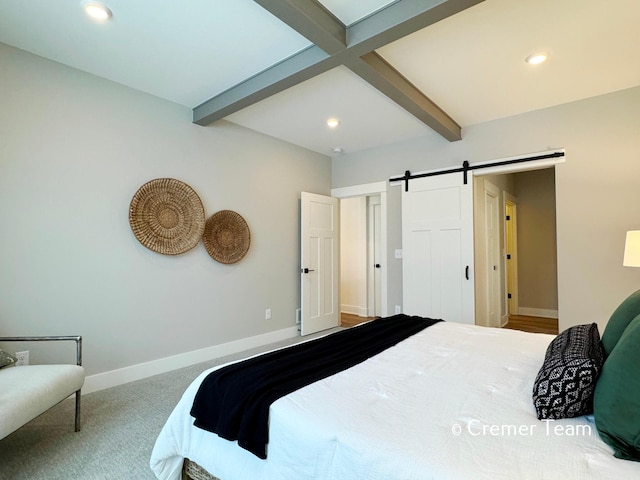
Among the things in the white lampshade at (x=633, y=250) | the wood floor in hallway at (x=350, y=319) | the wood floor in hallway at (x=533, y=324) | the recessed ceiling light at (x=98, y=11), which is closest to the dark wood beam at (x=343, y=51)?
the recessed ceiling light at (x=98, y=11)

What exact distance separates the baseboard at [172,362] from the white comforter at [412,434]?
5.41ft

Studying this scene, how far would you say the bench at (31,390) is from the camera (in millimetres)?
1611

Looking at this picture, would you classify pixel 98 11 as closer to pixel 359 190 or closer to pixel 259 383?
pixel 259 383

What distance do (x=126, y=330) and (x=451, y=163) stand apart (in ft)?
12.9

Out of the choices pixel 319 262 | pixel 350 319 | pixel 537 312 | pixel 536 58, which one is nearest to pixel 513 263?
pixel 537 312

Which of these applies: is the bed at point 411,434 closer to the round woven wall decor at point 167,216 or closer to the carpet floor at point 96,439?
the carpet floor at point 96,439

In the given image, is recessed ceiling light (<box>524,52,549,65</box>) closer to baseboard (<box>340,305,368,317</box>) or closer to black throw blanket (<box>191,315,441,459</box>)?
black throw blanket (<box>191,315,441,459</box>)

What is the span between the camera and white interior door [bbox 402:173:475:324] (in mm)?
3832

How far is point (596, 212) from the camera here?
3127 millimetres

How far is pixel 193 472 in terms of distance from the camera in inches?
61.0

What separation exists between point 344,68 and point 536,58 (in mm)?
1448

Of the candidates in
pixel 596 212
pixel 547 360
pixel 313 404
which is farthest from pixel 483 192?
pixel 313 404

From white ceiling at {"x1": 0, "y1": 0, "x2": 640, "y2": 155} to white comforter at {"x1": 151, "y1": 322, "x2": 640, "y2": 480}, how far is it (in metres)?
2.08

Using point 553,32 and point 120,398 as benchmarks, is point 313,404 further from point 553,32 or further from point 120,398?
point 553,32
